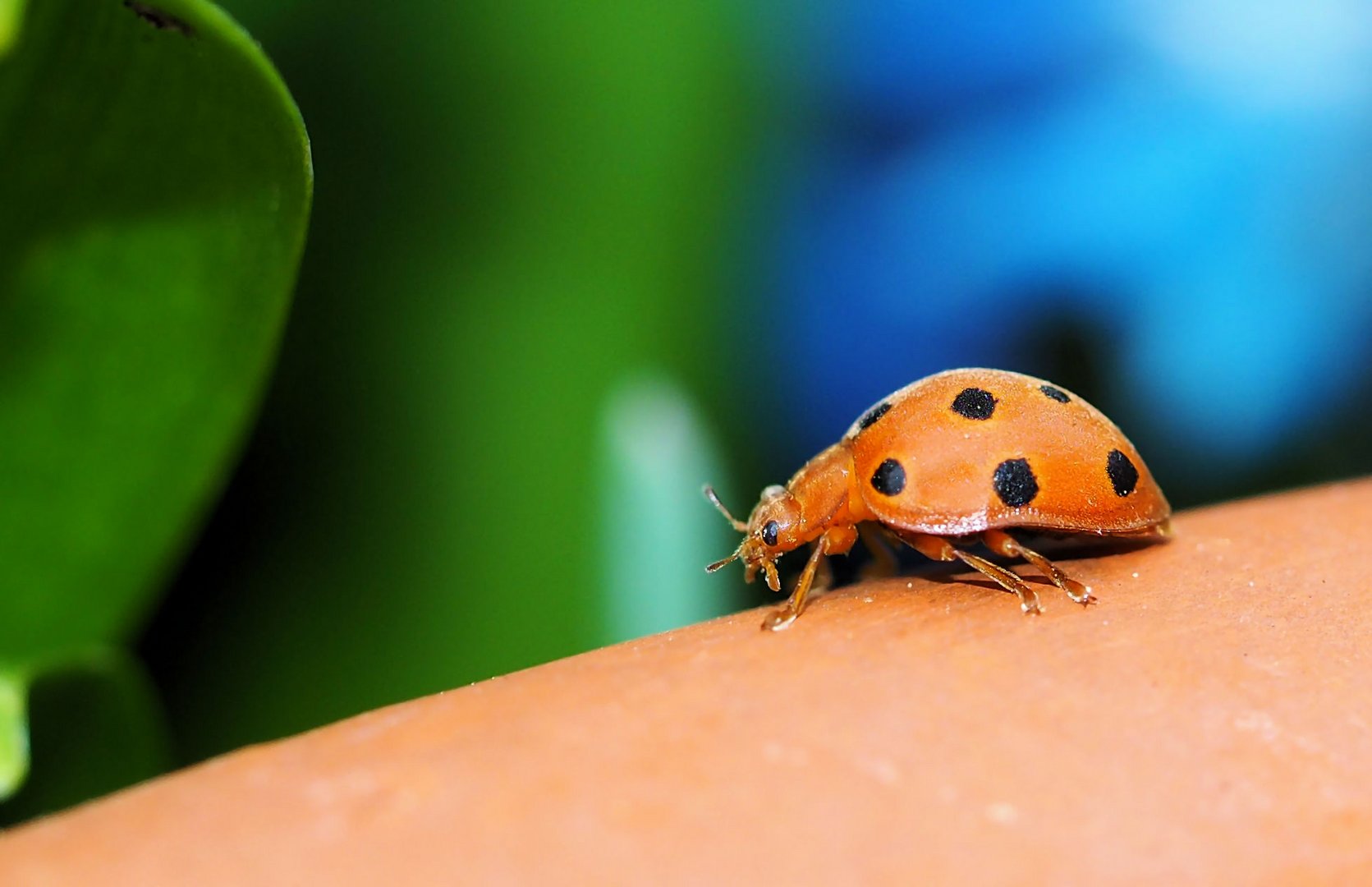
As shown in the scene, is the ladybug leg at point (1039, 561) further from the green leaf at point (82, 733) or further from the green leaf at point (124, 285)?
the green leaf at point (82, 733)

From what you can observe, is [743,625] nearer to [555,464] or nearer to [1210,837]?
[1210,837]

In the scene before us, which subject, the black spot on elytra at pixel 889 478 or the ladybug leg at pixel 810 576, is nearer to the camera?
the ladybug leg at pixel 810 576

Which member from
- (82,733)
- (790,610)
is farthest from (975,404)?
(82,733)

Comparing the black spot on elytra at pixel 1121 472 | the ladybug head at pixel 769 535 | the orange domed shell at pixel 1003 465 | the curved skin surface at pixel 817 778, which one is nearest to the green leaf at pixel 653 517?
the ladybug head at pixel 769 535

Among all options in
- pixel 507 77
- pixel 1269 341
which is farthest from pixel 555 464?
pixel 1269 341

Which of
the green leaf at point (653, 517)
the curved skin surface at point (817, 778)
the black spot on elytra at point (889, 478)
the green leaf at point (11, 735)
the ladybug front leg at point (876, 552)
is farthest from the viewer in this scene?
the green leaf at point (653, 517)

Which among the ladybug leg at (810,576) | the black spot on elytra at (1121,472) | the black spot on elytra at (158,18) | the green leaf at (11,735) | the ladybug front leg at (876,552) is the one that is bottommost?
the green leaf at (11,735)

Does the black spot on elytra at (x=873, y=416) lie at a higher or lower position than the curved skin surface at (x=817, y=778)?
lower
